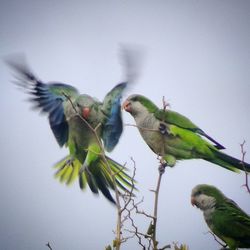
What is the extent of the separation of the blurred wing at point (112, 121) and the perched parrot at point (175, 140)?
0.12m

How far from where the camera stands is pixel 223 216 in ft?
5.33

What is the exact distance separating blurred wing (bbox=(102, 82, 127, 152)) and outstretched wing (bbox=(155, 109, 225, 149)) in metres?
0.20

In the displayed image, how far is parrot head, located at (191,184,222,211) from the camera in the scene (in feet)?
5.55

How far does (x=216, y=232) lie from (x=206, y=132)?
444 mm

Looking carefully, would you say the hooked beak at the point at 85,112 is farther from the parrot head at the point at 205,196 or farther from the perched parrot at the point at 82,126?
the parrot head at the point at 205,196

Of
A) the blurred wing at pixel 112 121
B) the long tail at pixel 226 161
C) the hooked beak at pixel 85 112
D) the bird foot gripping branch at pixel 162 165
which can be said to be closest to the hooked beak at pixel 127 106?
the blurred wing at pixel 112 121

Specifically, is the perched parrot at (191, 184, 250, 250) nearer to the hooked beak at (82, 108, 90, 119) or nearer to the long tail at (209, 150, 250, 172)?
the long tail at (209, 150, 250, 172)

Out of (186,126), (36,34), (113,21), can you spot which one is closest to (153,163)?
(186,126)

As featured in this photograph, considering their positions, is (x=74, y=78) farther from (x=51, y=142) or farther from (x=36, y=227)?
(x=36, y=227)

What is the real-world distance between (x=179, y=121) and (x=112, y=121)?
296 millimetres

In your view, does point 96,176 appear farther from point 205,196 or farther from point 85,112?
point 205,196

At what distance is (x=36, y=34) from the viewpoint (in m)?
2.03

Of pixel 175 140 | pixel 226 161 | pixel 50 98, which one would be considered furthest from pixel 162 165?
pixel 50 98

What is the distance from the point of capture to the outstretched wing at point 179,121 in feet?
5.86
